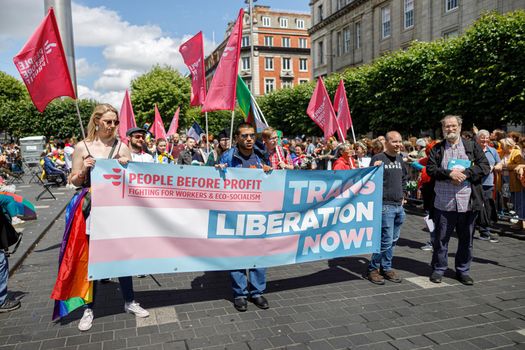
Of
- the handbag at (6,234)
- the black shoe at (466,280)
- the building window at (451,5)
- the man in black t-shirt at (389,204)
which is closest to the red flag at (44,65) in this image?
the handbag at (6,234)

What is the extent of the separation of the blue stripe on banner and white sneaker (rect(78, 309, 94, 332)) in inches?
15.9

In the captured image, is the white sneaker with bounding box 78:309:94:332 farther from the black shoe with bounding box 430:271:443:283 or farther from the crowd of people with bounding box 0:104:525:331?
the black shoe with bounding box 430:271:443:283

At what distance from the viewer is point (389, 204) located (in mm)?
5145

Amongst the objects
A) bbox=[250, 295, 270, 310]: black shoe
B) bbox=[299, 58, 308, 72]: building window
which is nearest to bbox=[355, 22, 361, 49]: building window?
bbox=[299, 58, 308, 72]: building window

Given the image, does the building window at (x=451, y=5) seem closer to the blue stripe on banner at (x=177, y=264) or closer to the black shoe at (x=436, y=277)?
the black shoe at (x=436, y=277)

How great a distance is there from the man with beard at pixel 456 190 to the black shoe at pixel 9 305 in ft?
15.8

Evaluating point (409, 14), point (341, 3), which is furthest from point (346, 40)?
point (409, 14)

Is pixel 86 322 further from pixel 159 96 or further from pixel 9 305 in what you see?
pixel 159 96

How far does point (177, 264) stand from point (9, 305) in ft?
6.42

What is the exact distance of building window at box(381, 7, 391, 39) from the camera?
37.0 m

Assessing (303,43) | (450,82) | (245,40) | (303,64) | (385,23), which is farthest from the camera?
(303,43)

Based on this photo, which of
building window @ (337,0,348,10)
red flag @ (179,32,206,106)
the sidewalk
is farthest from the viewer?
building window @ (337,0,348,10)

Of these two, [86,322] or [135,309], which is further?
[135,309]

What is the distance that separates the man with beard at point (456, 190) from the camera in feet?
16.1
